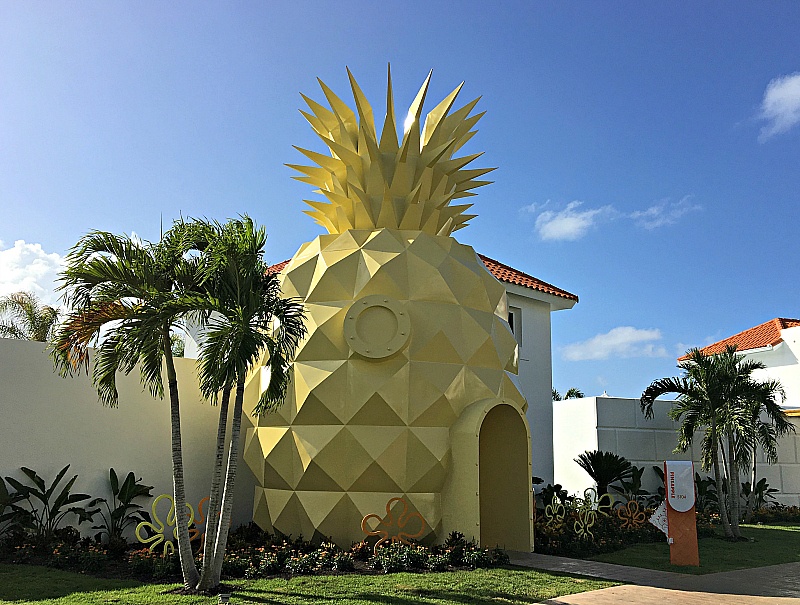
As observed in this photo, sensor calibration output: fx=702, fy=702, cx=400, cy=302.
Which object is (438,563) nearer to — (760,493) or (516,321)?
(516,321)

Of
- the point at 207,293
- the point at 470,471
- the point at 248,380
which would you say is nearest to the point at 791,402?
the point at 470,471

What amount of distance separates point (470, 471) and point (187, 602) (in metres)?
5.04

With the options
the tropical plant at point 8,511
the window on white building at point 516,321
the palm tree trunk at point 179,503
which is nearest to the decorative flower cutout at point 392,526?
the palm tree trunk at point 179,503

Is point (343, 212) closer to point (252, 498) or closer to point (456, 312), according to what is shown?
point (456, 312)

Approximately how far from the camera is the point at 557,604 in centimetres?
824

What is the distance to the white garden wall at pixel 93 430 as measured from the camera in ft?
36.5

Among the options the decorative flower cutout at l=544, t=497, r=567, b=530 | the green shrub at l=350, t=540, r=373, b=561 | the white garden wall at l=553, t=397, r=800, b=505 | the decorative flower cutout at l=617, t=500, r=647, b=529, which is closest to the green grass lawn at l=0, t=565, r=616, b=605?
the green shrub at l=350, t=540, r=373, b=561

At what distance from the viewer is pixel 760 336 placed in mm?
29078

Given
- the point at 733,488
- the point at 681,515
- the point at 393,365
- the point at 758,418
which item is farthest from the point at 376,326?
the point at 758,418

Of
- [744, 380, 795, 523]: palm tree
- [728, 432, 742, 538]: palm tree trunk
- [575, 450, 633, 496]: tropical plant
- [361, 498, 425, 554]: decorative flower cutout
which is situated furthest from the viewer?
[575, 450, 633, 496]: tropical plant

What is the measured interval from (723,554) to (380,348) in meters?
7.47

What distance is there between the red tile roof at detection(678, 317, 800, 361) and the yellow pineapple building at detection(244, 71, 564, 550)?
18.7 meters

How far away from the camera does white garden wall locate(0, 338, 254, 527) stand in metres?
11.1

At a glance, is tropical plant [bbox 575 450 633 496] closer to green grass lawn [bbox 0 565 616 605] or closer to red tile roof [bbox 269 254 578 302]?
red tile roof [bbox 269 254 578 302]
